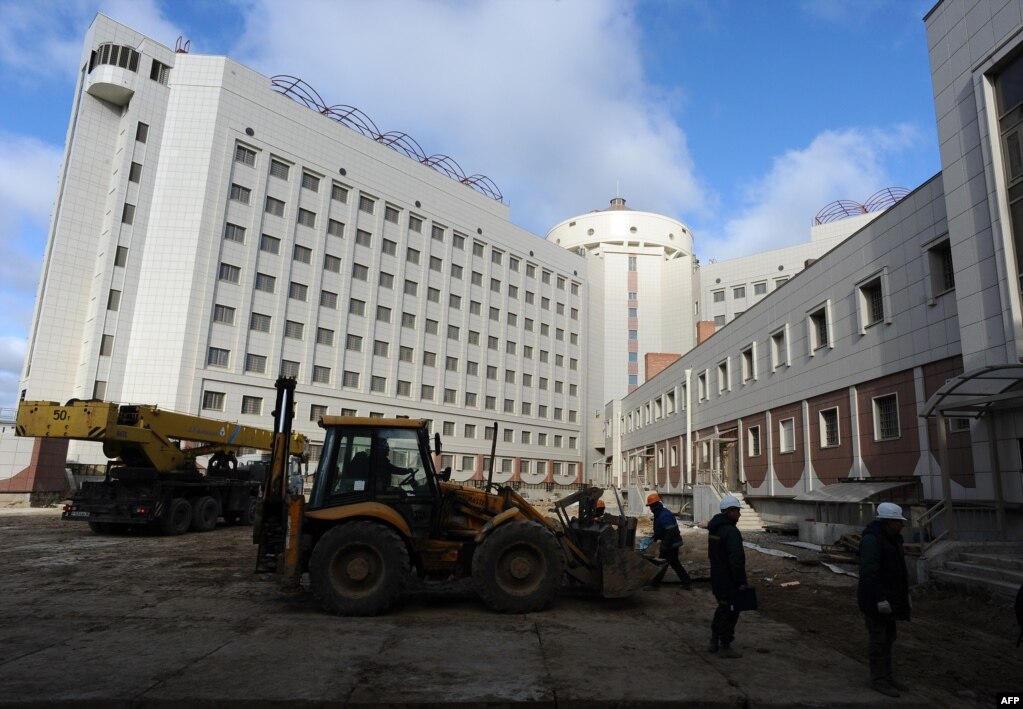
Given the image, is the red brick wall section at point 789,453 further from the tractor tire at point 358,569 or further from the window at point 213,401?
the window at point 213,401

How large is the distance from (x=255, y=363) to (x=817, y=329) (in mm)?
33365

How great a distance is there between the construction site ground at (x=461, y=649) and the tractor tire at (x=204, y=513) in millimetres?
7792

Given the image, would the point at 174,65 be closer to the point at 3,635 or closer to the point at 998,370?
the point at 3,635

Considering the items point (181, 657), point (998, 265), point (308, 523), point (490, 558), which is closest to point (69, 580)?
point (308, 523)

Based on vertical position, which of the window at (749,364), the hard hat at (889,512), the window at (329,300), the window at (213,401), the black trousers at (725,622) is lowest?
the black trousers at (725,622)

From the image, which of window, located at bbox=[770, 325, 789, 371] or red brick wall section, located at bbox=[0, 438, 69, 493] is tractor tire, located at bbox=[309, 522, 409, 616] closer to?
window, located at bbox=[770, 325, 789, 371]

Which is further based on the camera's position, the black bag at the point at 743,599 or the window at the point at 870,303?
the window at the point at 870,303

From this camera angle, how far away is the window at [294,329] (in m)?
42.2

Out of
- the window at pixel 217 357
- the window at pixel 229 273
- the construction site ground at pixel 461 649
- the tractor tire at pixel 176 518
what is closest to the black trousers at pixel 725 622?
the construction site ground at pixel 461 649

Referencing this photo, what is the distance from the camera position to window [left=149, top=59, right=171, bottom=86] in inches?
1585

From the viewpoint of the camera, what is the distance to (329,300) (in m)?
44.8

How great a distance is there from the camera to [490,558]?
824 cm

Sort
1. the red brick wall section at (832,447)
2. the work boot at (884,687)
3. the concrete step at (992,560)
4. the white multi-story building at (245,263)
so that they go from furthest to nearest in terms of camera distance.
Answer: the white multi-story building at (245,263), the red brick wall section at (832,447), the concrete step at (992,560), the work boot at (884,687)

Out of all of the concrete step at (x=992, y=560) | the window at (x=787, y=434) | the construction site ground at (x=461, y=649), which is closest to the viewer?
the construction site ground at (x=461, y=649)
